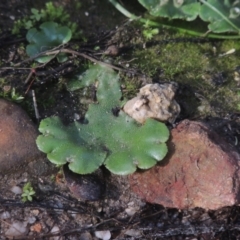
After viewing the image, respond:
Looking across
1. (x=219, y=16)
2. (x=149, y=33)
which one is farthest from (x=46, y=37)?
(x=219, y=16)

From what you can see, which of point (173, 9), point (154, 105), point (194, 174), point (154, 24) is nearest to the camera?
point (194, 174)

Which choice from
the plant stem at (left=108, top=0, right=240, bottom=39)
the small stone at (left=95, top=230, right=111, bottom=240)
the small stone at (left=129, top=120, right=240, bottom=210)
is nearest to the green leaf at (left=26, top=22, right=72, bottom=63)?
the plant stem at (left=108, top=0, right=240, bottom=39)

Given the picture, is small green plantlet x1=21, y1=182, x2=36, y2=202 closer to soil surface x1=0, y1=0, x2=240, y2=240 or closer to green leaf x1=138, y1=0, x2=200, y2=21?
soil surface x1=0, y1=0, x2=240, y2=240

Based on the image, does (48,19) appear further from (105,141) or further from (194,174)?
(194,174)

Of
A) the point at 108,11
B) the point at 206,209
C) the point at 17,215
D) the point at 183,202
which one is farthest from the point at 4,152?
the point at 108,11

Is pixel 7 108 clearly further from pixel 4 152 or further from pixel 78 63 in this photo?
pixel 78 63

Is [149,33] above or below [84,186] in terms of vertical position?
above
